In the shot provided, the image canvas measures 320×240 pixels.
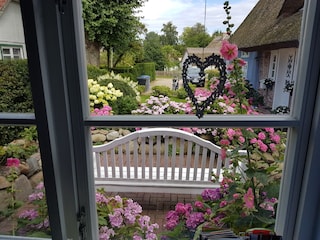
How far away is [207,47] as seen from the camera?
0.87m

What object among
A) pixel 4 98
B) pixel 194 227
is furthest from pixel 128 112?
pixel 194 227

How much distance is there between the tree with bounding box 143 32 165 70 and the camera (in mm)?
900

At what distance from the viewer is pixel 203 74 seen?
2.82 ft

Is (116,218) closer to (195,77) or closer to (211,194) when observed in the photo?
(211,194)

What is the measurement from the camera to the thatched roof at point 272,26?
2.73ft

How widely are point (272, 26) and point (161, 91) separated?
0.43m

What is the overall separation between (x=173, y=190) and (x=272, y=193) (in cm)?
39

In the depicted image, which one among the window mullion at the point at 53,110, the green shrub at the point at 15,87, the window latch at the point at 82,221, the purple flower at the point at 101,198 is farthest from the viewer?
the purple flower at the point at 101,198

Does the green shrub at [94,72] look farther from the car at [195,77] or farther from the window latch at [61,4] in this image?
the car at [195,77]

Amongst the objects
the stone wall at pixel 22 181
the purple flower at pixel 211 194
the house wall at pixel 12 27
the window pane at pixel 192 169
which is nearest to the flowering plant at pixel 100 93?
the window pane at pixel 192 169

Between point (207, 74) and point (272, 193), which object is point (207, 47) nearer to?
point (207, 74)

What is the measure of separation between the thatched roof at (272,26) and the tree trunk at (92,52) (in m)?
0.46

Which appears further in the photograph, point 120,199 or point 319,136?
point 120,199

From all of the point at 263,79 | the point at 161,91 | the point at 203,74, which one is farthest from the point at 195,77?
the point at 263,79
